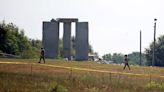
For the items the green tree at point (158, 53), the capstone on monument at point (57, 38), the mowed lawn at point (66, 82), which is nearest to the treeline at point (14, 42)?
the capstone on monument at point (57, 38)

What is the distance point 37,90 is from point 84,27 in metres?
37.4

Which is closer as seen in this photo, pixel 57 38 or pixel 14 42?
pixel 57 38

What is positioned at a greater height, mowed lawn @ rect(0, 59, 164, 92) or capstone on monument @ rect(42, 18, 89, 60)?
capstone on monument @ rect(42, 18, 89, 60)

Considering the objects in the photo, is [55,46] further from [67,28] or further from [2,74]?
[2,74]

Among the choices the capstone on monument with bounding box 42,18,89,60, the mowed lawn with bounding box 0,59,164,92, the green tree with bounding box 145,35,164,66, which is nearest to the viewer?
the mowed lawn with bounding box 0,59,164,92

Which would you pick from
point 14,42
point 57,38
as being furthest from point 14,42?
point 57,38

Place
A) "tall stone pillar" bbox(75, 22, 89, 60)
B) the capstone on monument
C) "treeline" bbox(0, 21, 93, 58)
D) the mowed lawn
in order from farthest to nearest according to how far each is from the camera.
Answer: "treeline" bbox(0, 21, 93, 58) < "tall stone pillar" bbox(75, 22, 89, 60) < the capstone on monument < the mowed lawn

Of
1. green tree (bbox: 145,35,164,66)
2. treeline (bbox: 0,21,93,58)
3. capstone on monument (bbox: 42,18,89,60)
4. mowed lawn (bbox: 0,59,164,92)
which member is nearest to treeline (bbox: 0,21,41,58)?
treeline (bbox: 0,21,93,58)

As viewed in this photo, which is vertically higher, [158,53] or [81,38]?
[81,38]

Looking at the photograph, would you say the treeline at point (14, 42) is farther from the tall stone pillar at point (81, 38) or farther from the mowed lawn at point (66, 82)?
the mowed lawn at point (66, 82)

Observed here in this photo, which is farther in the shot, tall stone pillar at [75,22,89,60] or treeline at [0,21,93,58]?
treeline at [0,21,93,58]

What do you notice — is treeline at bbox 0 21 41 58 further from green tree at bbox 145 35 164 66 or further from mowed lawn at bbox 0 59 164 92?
mowed lawn at bbox 0 59 164 92

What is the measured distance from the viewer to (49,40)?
63531 mm

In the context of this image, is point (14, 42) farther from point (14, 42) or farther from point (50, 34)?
point (50, 34)
